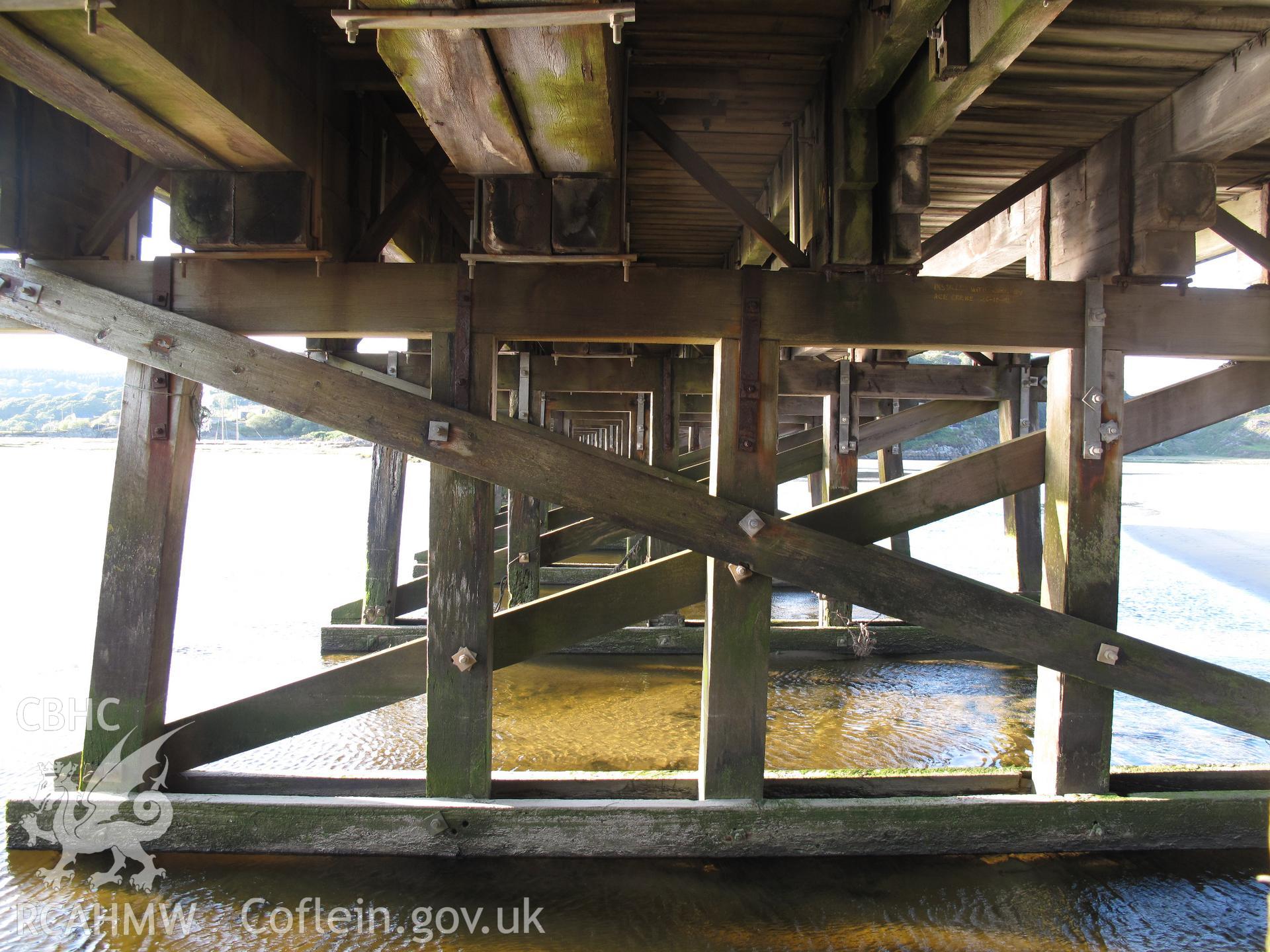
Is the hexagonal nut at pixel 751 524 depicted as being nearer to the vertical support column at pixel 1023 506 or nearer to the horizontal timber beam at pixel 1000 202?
the horizontal timber beam at pixel 1000 202

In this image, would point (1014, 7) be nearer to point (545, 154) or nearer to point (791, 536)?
point (545, 154)

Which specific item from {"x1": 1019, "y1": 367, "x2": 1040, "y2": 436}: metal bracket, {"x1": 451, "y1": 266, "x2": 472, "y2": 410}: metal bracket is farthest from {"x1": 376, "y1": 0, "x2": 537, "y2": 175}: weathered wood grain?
{"x1": 1019, "y1": 367, "x2": 1040, "y2": 436}: metal bracket

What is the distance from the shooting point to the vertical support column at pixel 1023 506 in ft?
24.8

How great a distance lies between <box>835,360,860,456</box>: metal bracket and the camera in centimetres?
725

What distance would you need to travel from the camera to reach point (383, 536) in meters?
7.37

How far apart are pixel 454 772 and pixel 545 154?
246 cm

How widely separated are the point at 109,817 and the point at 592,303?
9.47 feet

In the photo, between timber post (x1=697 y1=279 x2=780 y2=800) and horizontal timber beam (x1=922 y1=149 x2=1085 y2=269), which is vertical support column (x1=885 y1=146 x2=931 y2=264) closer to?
horizontal timber beam (x1=922 y1=149 x2=1085 y2=269)

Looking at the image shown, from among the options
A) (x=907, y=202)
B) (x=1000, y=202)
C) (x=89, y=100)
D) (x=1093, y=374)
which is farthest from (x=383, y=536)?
(x=1093, y=374)

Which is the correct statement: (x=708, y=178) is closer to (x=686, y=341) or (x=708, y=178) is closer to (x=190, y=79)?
(x=686, y=341)

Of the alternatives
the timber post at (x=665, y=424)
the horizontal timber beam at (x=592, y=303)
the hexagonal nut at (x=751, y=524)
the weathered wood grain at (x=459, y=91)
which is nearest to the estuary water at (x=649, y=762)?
the timber post at (x=665, y=424)

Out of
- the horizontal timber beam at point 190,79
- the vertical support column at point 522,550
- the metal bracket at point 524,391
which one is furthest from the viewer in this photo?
the vertical support column at point 522,550

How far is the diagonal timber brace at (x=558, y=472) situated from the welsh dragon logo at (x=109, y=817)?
1.61 meters

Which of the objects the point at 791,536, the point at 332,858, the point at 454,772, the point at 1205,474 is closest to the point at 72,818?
the point at 332,858
